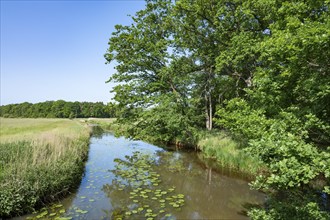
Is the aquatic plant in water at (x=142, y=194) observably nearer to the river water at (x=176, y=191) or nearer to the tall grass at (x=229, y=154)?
the river water at (x=176, y=191)

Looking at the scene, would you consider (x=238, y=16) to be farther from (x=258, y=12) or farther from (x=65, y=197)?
(x=65, y=197)

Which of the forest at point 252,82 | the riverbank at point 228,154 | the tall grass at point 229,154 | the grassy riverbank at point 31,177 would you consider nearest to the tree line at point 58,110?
the forest at point 252,82

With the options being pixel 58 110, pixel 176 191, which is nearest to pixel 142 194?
pixel 176 191

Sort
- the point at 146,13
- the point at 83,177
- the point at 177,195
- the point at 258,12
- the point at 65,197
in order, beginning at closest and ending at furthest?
the point at 65,197
the point at 177,195
the point at 83,177
the point at 258,12
the point at 146,13

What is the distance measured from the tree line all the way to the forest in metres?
76.5

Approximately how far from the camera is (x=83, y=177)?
12.0 meters

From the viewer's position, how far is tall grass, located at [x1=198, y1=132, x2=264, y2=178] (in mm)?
12777

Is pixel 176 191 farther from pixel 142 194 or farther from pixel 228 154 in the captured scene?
pixel 228 154

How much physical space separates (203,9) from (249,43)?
571cm

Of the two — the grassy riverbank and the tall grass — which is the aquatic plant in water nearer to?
the grassy riverbank

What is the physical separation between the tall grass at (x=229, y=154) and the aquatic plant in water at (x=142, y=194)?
4050 millimetres

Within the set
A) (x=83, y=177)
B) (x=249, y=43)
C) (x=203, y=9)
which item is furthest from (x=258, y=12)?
(x=83, y=177)

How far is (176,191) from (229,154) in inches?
219

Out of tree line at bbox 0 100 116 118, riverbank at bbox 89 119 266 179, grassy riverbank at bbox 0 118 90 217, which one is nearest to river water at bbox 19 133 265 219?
grassy riverbank at bbox 0 118 90 217
